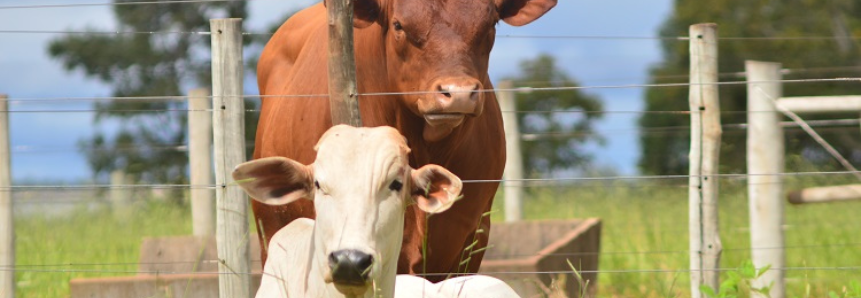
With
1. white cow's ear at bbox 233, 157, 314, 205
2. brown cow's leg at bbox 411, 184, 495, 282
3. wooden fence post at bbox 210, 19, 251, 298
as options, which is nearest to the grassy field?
wooden fence post at bbox 210, 19, 251, 298

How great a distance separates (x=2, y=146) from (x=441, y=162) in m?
3.16

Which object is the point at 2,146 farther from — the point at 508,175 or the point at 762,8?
the point at 762,8

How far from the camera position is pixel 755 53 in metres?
30.1

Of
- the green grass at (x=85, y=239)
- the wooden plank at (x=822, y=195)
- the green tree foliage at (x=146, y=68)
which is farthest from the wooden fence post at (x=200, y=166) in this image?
the green tree foliage at (x=146, y=68)

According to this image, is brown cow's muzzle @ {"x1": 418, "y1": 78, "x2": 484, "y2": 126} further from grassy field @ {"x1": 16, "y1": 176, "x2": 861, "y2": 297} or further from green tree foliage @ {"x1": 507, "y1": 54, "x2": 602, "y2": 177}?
green tree foliage @ {"x1": 507, "y1": 54, "x2": 602, "y2": 177}

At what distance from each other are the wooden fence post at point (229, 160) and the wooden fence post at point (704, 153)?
246cm

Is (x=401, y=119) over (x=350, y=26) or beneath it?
beneath

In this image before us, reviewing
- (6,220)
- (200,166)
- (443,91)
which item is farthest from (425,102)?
(200,166)

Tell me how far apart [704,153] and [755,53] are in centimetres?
2436

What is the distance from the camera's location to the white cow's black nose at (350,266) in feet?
11.3

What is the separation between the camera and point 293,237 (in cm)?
410

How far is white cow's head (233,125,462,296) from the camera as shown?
348cm

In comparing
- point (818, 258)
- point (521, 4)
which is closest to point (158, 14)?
point (818, 258)

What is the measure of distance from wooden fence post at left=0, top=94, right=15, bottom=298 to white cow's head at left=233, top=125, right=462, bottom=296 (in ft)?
11.7
